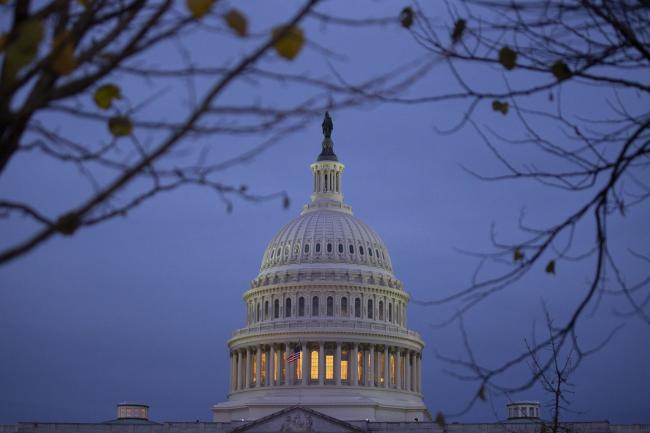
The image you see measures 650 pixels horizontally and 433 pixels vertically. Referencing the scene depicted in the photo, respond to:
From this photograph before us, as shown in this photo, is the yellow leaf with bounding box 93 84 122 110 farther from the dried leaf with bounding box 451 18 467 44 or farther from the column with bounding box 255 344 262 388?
the column with bounding box 255 344 262 388

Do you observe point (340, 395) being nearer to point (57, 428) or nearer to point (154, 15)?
point (57, 428)

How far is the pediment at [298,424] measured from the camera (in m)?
116

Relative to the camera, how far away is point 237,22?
9688 mm

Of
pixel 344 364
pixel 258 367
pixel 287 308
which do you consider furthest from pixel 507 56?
pixel 287 308

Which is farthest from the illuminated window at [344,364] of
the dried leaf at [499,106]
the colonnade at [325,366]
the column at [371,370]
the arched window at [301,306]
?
the dried leaf at [499,106]

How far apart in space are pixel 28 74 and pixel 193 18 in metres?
1.51

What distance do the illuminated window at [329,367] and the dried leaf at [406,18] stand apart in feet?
429

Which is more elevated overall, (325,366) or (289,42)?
(325,366)

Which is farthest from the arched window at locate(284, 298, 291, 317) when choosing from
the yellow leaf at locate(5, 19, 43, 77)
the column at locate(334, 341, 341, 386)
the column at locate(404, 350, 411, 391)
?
the yellow leaf at locate(5, 19, 43, 77)

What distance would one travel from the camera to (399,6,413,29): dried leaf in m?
14.2

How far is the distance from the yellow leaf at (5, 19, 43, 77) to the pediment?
109207 mm

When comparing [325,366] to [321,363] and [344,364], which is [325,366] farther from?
[344,364]

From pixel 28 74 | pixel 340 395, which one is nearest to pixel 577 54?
pixel 28 74

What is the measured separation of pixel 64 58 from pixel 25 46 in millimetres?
591
